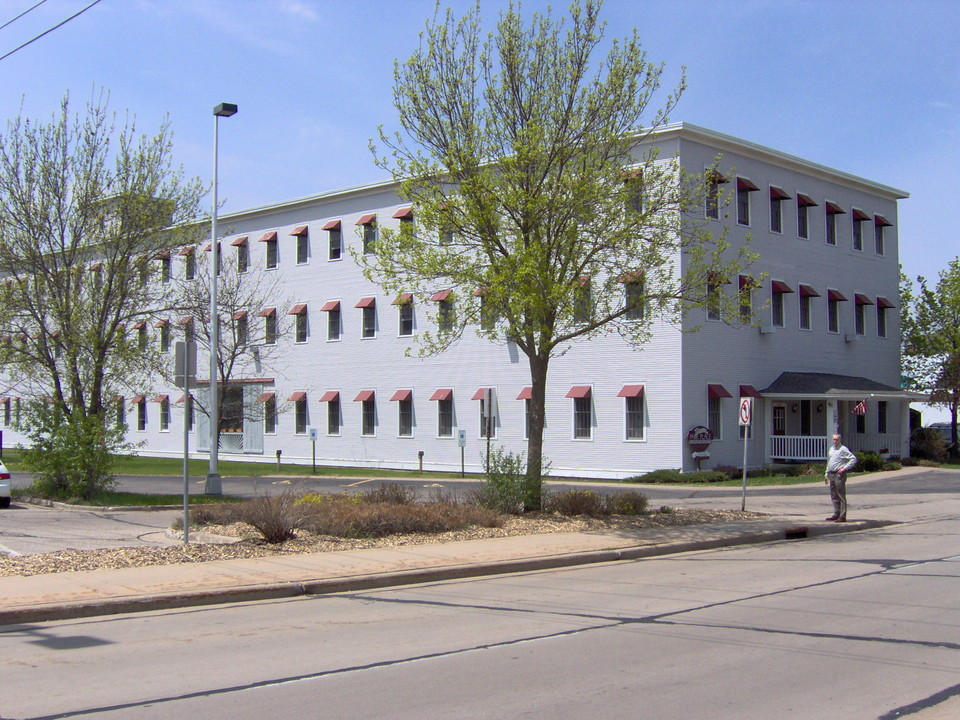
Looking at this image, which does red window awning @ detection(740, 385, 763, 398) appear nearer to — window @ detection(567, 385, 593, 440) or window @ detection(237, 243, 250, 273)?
window @ detection(567, 385, 593, 440)

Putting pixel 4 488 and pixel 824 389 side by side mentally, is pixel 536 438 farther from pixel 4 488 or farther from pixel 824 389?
pixel 824 389

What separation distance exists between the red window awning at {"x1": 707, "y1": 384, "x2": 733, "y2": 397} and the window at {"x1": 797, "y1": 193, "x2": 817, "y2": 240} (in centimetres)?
826

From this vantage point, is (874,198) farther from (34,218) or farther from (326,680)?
(326,680)

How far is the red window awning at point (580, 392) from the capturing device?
35.8 meters

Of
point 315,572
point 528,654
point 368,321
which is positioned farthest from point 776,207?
point 528,654

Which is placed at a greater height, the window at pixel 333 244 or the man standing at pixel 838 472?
the window at pixel 333 244

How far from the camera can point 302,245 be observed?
1795 inches

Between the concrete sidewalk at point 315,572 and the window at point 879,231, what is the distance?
2954 centimetres

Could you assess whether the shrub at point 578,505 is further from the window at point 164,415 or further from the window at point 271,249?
the window at point 164,415

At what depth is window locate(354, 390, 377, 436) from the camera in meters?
43.2

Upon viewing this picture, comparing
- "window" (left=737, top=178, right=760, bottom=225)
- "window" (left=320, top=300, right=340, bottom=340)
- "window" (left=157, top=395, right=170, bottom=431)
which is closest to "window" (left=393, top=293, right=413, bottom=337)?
"window" (left=320, top=300, right=340, bottom=340)

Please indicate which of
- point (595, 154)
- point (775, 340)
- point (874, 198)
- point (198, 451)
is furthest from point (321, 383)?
point (595, 154)

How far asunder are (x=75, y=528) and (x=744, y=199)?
2659 centimetres

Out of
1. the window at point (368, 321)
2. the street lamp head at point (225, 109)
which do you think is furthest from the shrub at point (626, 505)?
the window at point (368, 321)
